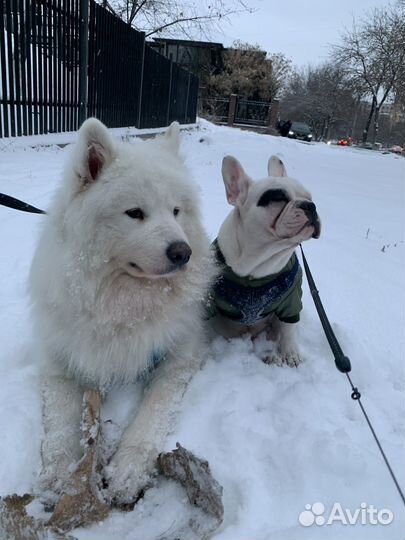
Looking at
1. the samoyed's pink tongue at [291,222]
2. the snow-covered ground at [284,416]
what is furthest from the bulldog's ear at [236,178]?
the snow-covered ground at [284,416]

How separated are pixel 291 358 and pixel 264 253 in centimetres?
68

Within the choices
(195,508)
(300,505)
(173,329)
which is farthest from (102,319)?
(300,505)

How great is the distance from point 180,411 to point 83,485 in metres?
0.67

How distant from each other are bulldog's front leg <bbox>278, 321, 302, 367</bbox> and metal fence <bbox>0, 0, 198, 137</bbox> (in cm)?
609

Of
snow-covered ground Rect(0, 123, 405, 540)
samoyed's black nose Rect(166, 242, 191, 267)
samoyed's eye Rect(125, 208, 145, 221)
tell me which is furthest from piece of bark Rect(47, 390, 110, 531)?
samoyed's eye Rect(125, 208, 145, 221)

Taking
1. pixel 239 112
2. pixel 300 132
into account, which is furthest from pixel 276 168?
pixel 300 132

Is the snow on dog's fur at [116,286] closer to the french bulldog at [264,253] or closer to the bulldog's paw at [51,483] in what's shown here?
the bulldog's paw at [51,483]

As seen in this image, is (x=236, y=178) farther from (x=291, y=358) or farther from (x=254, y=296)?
(x=291, y=358)

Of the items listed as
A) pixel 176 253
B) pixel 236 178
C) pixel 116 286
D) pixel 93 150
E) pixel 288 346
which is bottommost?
pixel 288 346

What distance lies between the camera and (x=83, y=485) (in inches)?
57.4

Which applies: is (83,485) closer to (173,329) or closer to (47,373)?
(47,373)

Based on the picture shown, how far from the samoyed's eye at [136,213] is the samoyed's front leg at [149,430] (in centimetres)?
83

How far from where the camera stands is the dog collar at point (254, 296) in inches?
96.7

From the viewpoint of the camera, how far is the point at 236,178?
258 centimetres
